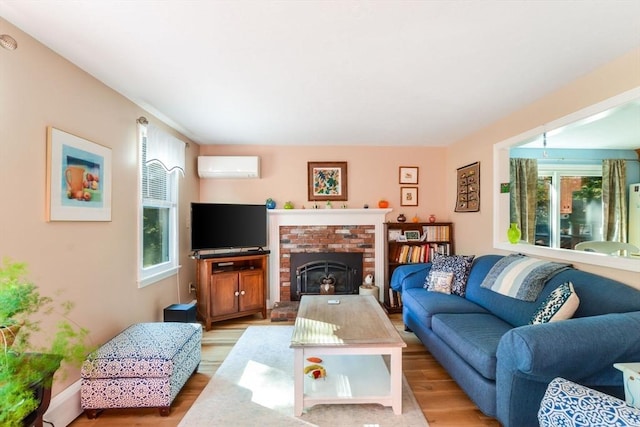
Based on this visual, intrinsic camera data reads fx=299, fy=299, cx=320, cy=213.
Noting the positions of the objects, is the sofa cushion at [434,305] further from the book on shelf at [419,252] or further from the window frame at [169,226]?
the window frame at [169,226]

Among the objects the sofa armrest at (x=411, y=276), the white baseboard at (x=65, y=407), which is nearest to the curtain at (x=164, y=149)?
the white baseboard at (x=65, y=407)

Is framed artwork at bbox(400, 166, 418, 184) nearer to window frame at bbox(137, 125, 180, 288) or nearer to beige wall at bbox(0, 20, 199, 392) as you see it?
window frame at bbox(137, 125, 180, 288)

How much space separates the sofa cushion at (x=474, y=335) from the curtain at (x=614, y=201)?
3524 millimetres

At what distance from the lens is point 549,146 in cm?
444

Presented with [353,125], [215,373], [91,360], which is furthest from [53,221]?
[353,125]

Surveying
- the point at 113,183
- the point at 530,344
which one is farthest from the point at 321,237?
the point at 530,344

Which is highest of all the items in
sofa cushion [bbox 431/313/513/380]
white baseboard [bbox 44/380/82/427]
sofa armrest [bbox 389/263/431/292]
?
sofa armrest [bbox 389/263/431/292]

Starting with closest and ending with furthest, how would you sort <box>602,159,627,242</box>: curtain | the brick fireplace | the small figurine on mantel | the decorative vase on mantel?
1. the decorative vase on mantel
2. the small figurine on mantel
3. the brick fireplace
4. <box>602,159,627,242</box>: curtain

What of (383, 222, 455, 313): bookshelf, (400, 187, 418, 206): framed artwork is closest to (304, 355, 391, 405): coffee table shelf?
(383, 222, 455, 313): bookshelf

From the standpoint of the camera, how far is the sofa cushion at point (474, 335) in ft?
6.22

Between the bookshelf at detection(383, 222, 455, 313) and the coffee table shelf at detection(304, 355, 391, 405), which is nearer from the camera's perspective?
the coffee table shelf at detection(304, 355, 391, 405)

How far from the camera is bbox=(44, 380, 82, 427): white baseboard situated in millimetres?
1830

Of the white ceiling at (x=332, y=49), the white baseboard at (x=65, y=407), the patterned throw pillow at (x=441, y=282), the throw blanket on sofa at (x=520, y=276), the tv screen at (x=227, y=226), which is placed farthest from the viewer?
the tv screen at (x=227, y=226)

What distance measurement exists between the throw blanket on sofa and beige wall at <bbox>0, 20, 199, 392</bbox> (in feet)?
10.7
